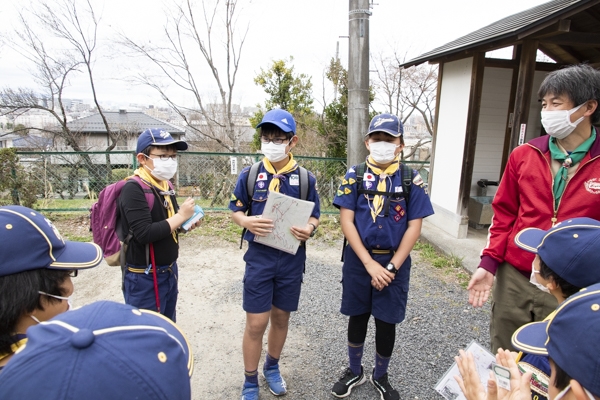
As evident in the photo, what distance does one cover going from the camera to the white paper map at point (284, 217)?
227cm

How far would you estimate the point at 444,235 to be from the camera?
575cm

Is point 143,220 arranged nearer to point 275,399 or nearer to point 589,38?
point 275,399

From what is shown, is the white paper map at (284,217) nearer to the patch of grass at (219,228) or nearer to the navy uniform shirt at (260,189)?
the navy uniform shirt at (260,189)

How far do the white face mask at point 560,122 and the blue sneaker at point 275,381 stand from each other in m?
2.29

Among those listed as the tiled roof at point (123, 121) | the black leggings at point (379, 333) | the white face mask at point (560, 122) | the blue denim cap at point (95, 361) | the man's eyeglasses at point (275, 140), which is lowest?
the black leggings at point (379, 333)

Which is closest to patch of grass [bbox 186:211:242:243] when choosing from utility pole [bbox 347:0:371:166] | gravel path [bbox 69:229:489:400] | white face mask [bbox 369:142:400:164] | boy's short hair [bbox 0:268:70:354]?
gravel path [bbox 69:229:489:400]

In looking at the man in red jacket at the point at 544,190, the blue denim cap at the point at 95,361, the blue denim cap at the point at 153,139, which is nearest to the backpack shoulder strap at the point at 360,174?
the man in red jacket at the point at 544,190

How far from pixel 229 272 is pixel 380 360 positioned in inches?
106

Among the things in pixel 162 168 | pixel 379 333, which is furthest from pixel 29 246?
pixel 379 333

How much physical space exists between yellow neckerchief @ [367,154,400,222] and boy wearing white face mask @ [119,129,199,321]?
3.90ft

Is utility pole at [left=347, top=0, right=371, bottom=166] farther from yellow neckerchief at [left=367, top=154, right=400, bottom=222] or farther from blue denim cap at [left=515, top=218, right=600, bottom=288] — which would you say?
blue denim cap at [left=515, top=218, right=600, bottom=288]

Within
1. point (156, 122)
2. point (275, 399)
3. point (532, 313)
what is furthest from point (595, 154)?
point (156, 122)

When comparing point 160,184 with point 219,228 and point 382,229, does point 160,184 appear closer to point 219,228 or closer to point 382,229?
point 382,229

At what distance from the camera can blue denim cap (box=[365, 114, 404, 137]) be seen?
Answer: 7.38ft
